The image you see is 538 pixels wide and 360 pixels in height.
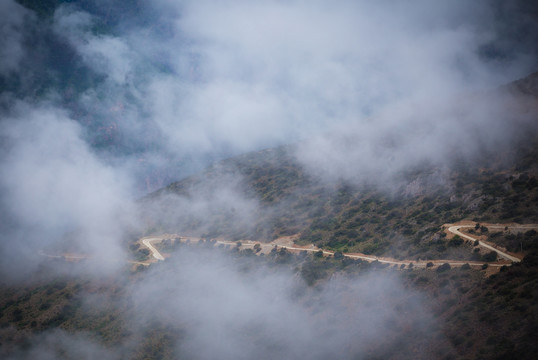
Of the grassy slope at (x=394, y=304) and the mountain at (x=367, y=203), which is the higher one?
the mountain at (x=367, y=203)

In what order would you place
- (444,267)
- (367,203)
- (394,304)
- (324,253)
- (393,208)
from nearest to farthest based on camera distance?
(394,304), (444,267), (324,253), (393,208), (367,203)

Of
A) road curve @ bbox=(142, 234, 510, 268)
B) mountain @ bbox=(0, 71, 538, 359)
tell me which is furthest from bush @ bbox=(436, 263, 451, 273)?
road curve @ bbox=(142, 234, 510, 268)

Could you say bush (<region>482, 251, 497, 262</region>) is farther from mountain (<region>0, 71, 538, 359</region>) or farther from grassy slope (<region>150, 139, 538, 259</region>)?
grassy slope (<region>150, 139, 538, 259</region>)

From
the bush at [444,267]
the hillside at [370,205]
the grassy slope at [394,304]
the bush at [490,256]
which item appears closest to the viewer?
the grassy slope at [394,304]

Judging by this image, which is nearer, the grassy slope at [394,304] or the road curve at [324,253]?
the grassy slope at [394,304]

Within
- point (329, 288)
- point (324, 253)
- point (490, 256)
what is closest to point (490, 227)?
point (490, 256)

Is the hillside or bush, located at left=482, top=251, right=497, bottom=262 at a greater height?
the hillside

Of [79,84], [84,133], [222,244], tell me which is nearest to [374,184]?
[222,244]

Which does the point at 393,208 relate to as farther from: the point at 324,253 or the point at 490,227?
the point at 490,227

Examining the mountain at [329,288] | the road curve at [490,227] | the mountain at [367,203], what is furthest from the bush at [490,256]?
the mountain at [367,203]

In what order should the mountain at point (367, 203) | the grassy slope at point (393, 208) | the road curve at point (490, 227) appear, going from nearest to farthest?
the road curve at point (490, 227) < the grassy slope at point (393, 208) < the mountain at point (367, 203)

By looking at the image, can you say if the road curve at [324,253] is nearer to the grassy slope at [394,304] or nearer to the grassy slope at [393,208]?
the grassy slope at [393,208]

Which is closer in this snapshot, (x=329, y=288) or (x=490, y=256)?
(x=490, y=256)
